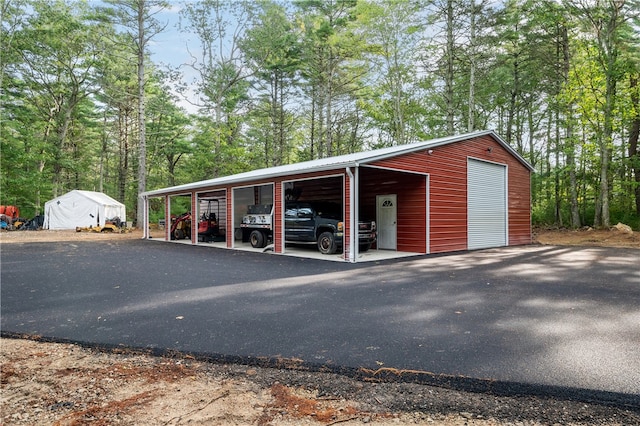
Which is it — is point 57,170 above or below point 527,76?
below

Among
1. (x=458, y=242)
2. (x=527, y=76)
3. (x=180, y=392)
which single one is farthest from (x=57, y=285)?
(x=527, y=76)

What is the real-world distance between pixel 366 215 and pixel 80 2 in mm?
26565

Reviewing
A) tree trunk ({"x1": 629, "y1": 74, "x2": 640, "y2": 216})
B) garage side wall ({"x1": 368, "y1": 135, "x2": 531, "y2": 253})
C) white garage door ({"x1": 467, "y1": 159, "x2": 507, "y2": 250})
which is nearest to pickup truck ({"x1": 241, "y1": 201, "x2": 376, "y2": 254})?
garage side wall ({"x1": 368, "y1": 135, "x2": 531, "y2": 253})

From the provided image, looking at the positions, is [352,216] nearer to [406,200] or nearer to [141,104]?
[406,200]

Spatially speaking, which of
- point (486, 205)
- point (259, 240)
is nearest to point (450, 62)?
point (486, 205)

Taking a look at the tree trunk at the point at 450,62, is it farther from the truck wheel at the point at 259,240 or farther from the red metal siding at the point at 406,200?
the truck wheel at the point at 259,240

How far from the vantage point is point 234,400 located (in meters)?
2.44

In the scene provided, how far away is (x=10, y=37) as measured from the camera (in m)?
23.6

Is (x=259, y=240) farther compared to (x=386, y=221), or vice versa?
(x=259, y=240)

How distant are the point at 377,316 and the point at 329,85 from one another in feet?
66.5

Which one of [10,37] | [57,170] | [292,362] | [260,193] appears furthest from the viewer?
[57,170]

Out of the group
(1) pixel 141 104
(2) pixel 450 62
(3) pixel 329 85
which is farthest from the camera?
(1) pixel 141 104

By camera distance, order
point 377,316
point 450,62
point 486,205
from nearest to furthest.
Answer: point 377,316, point 486,205, point 450,62

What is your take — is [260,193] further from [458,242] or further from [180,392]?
[180,392]
